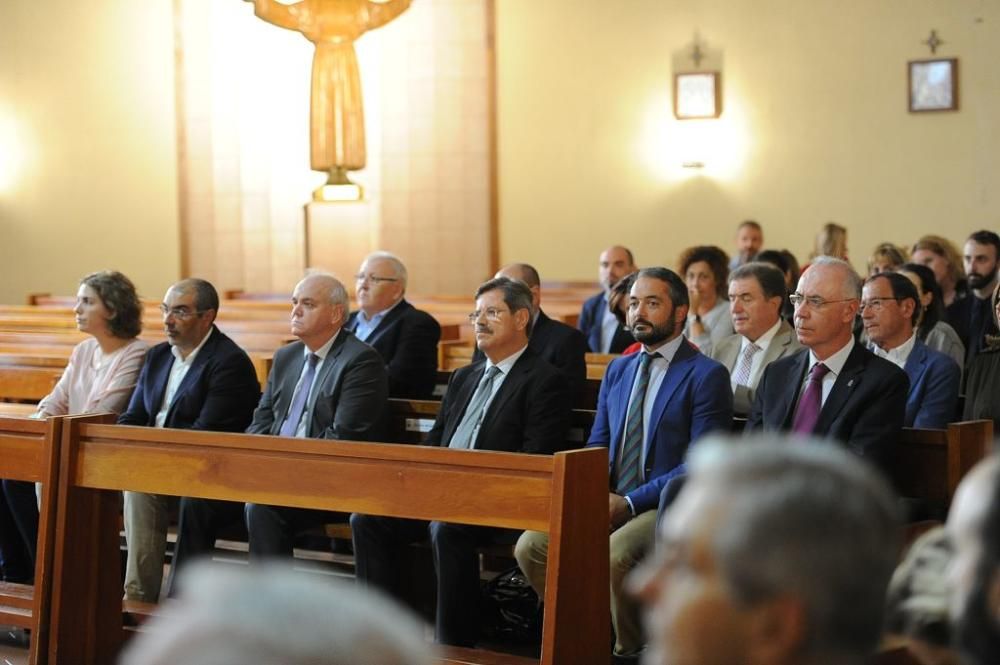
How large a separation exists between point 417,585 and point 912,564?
2.87 m

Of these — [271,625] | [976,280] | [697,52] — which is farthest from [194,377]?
[697,52]

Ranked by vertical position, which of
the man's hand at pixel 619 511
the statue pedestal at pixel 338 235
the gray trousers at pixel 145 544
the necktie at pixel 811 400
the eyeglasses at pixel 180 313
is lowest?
the gray trousers at pixel 145 544

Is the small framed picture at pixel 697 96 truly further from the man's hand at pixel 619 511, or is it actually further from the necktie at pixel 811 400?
the man's hand at pixel 619 511

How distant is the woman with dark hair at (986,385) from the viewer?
4.12m

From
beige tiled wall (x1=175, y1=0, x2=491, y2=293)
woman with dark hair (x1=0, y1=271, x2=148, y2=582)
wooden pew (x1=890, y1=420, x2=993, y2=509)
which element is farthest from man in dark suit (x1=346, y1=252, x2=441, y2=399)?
beige tiled wall (x1=175, y1=0, x2=491, y2=293)

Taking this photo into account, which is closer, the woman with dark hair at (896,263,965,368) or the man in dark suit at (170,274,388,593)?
the man in dark suit at (170,274,388,593)

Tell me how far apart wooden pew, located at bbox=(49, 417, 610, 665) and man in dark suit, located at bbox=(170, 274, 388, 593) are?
519 mm

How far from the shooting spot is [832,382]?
3670 millimetres

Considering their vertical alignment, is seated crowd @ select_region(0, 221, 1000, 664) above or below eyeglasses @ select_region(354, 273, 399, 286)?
below

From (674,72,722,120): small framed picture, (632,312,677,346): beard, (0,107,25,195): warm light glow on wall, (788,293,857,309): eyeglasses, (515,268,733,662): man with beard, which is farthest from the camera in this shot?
(0,107,25,195): warm light glow on wall

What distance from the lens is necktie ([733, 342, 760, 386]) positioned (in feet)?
14.7

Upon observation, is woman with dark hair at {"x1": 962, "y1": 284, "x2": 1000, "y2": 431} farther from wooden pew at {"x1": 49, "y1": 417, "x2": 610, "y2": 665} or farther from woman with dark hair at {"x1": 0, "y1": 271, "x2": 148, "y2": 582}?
woman with dark hair at {"x1": 0, "y1": 271, "x2": 148, "y2": 582}

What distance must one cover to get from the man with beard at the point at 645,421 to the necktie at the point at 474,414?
1.15ft

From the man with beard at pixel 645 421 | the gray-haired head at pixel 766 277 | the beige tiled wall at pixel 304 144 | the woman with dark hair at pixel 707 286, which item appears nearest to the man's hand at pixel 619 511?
the man with beard at pixel 645 421
